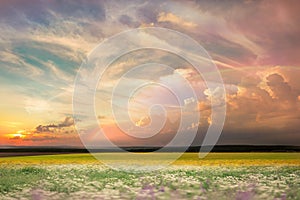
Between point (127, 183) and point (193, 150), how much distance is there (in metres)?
38.7

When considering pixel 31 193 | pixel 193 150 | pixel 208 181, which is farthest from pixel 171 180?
pixel 193 150

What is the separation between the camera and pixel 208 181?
1848 cm

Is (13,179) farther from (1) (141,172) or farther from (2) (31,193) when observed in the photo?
(1) (141,172)

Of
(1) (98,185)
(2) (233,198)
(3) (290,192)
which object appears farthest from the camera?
(1) (98,185)

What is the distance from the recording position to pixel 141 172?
22219 mm

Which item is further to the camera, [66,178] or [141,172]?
[141,172]

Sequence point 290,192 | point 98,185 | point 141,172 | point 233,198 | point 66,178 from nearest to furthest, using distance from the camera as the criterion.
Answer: point 233,198, point 290,192, point 98,185, point 66,178, point 141,172

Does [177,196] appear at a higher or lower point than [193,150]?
lower

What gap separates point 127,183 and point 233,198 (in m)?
5.28

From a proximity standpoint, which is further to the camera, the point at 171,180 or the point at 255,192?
the point at 171,180

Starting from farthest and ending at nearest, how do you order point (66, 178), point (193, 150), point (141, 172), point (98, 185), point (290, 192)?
point (193, 150) < point (141, 172) < point (66, 178) < point (98, 185) < point (290, 192)

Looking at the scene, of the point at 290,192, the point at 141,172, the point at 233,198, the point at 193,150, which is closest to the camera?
the point at 233,198

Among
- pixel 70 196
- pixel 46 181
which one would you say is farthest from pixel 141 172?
pixel 70 196

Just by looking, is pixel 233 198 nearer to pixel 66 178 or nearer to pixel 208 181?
pixel 208 181
